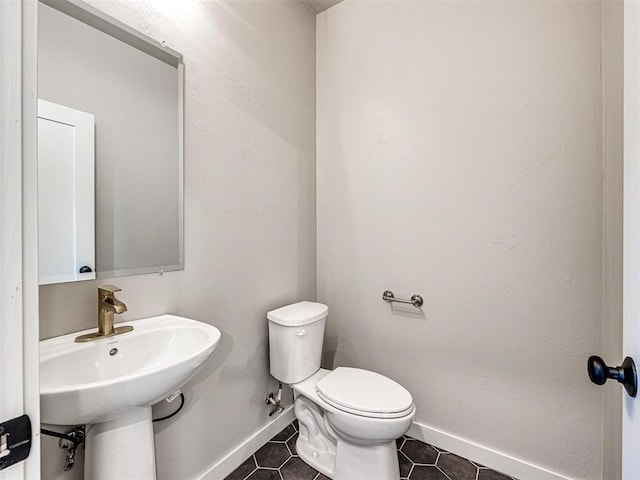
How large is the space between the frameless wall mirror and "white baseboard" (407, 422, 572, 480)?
160 centimetres

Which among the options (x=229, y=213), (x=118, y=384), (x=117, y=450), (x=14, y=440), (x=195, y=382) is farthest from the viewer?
(x=229, y=213)

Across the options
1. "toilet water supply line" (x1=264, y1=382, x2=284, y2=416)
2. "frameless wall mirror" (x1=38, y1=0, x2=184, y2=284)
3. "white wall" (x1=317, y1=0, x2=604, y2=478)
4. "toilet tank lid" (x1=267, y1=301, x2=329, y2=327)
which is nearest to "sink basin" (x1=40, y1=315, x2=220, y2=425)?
"frameless wall mirror" (x1=38, y1=0, x2=184, y2=284)

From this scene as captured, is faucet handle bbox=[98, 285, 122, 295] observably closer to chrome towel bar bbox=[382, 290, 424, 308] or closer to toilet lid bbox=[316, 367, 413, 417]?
toilet lid bbox=[316, 367, 413, 417]

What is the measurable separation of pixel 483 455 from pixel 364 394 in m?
0.75

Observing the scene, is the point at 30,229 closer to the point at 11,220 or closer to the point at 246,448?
the point at 11,220

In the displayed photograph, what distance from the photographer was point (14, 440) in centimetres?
38

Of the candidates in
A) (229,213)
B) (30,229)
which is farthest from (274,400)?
(30,229)

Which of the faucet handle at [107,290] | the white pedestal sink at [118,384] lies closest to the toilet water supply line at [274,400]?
the white pedestal sink at [118,384]

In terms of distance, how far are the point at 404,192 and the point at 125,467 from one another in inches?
64.7

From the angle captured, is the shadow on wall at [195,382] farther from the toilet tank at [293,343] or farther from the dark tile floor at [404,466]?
the dark tile floor at [404,466]

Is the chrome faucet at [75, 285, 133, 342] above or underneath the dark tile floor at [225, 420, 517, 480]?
above

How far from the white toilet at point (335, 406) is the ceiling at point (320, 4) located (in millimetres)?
1886

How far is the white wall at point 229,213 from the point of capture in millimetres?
1168

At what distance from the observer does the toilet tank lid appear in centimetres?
152
